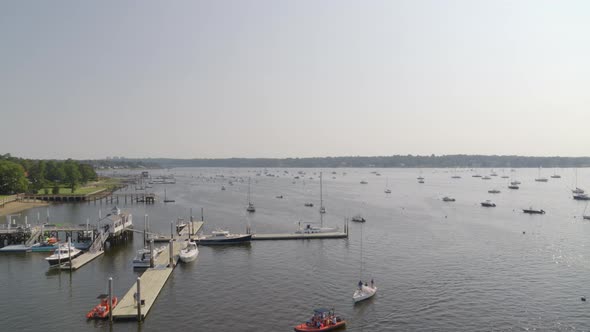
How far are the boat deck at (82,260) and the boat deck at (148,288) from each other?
29.2 ft

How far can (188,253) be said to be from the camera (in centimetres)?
5912

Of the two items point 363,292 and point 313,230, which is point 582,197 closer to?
point 313,230

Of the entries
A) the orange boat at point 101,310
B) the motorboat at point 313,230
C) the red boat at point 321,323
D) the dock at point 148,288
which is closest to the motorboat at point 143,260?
the dock at point 148,288

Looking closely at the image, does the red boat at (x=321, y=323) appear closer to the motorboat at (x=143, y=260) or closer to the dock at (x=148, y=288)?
the dock at (x=148, y=288)

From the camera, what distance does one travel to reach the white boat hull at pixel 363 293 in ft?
141

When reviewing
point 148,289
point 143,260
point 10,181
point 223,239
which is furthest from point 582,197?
point 10,181

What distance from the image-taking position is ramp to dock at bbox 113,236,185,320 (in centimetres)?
3869

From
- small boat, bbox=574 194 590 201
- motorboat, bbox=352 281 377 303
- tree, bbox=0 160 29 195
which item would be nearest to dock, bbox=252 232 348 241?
motorboat, bbox=352 281 377 303

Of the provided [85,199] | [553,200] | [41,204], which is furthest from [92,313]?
[553,200]

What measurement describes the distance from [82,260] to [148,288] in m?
17.4

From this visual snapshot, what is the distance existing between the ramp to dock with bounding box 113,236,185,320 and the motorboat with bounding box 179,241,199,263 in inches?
40.6

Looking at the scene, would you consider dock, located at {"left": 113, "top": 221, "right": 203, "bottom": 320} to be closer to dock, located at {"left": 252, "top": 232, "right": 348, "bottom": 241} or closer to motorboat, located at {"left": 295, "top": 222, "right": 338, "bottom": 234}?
dock, located at {"left": 252, "top": 232, "right": 348, "bottom": 241}

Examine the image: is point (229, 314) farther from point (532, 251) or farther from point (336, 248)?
point (532, 251)

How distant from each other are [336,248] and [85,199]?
100 m
